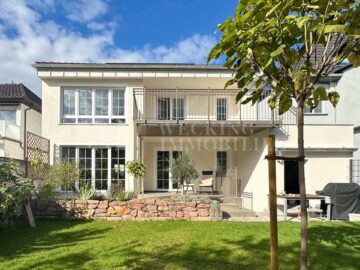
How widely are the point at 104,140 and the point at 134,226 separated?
640 cm

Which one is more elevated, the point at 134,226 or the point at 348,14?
the point at 348,14

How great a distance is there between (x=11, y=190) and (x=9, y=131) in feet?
36.2

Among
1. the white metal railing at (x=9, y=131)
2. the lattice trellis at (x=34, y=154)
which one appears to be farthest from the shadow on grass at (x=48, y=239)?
the white metal railing at (x=9, y=131)

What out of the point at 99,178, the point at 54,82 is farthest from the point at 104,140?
the point at 54,82

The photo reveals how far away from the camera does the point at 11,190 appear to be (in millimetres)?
Result: 9125

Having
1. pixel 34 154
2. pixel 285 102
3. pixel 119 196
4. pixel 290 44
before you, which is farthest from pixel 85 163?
pixel 290 44

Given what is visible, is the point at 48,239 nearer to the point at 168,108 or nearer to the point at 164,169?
the point at 164,169

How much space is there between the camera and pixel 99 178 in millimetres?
16234

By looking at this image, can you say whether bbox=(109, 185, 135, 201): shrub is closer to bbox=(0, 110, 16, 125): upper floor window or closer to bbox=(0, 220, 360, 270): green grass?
bbox=(0, 220, 360, 270): green grass

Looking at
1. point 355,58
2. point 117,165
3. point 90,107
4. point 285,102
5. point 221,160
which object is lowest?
point 117,165

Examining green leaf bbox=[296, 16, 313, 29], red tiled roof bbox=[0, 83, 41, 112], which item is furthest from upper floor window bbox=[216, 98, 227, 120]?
green leaf bbox=[296, 16, 313, 29]

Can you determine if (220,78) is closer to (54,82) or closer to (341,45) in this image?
(54,82)

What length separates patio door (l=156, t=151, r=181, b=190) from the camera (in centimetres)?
1917

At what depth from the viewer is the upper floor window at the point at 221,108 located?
63.7ft
